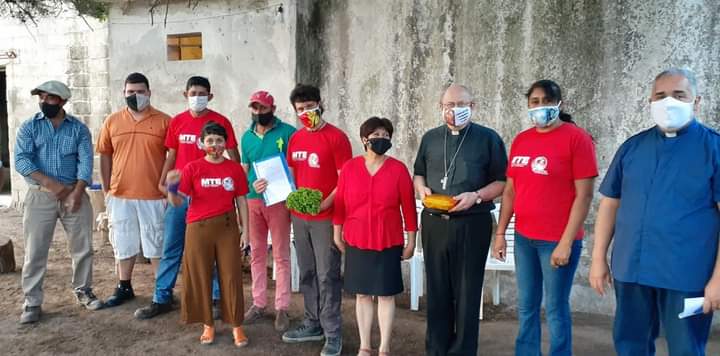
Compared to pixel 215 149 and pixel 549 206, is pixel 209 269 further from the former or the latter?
pixel 549 206

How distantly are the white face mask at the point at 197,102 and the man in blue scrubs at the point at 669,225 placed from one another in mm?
3338

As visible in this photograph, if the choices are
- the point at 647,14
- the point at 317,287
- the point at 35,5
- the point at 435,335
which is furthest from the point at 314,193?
the point at 35,5

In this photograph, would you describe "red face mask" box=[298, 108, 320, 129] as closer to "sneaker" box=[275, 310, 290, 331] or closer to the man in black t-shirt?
the man in black t-shirt

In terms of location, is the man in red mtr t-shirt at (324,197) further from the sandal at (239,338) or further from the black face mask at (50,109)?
the black face mask at (50,109)

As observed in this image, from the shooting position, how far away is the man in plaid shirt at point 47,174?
4793mm

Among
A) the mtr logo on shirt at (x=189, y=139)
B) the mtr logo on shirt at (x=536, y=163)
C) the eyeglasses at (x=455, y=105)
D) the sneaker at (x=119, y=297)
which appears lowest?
the sneaker at (x=119, y=297)

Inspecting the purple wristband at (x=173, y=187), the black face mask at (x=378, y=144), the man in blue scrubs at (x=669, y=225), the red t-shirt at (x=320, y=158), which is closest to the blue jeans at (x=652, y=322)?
the man in blue scrubs at (x=669, y=225)

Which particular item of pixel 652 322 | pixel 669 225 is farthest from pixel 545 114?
pixel 652 322

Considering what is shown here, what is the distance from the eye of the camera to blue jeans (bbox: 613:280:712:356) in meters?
2.77

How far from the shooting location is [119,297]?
5.26 metres

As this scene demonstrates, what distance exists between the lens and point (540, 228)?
352 centimetres

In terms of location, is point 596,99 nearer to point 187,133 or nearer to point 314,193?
point 314,193

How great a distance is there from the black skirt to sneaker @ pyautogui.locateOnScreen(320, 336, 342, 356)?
1.87 ft

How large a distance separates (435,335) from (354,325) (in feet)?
3.98
